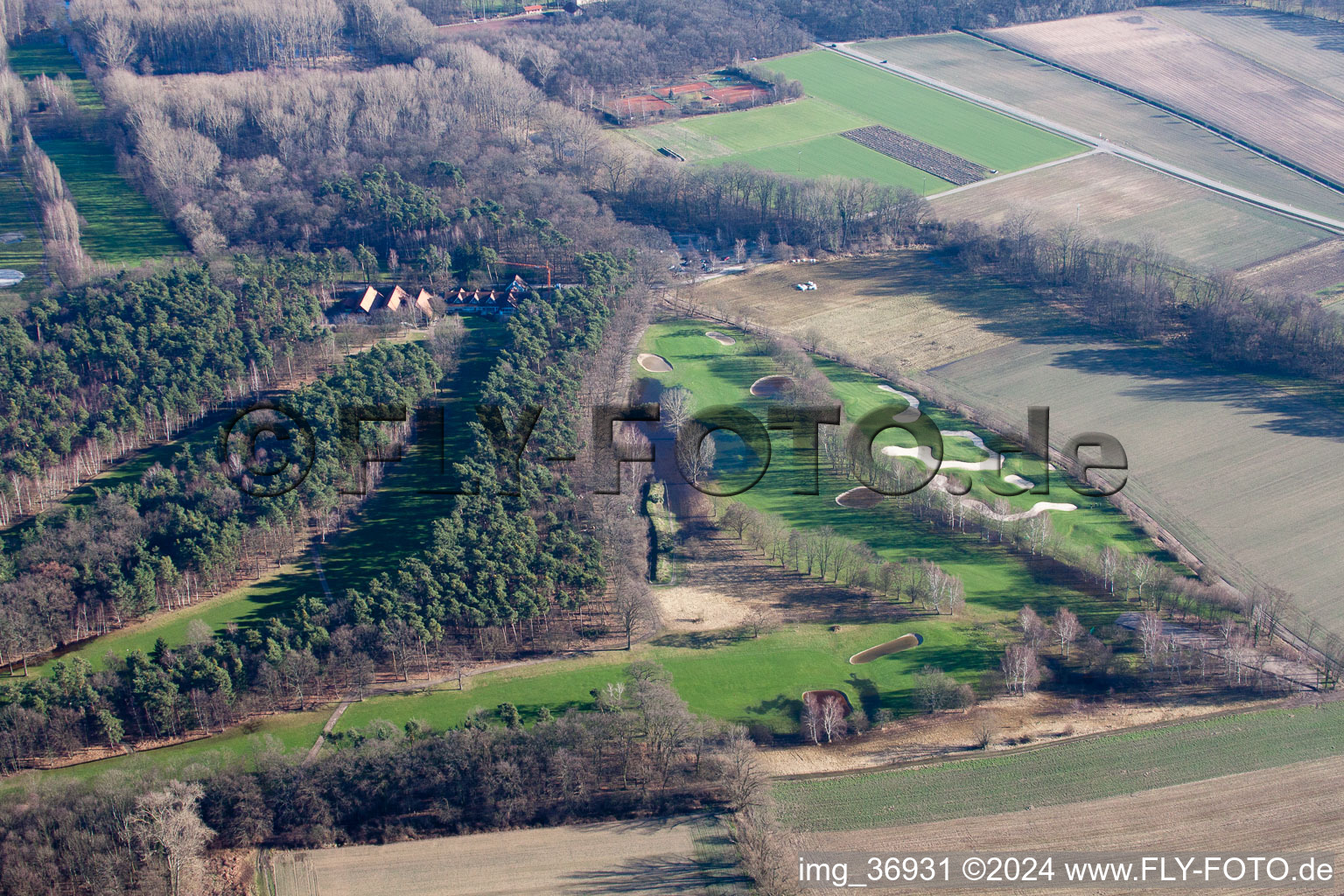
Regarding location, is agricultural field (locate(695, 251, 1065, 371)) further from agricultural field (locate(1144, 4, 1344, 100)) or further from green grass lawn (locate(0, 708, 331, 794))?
agricultural field (locate(1144, 4, 1344, 100))

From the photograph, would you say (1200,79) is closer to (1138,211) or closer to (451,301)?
(1138,211)

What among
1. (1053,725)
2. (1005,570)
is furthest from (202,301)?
(1053,725)

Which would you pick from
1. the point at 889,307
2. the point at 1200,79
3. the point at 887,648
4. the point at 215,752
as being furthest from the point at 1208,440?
the point at 1200,79

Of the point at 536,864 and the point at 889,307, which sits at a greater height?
the point at 889,307

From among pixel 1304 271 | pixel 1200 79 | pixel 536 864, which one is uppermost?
pixel 1200 79

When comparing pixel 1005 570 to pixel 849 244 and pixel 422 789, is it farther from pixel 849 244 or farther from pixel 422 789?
pixel 849 244
